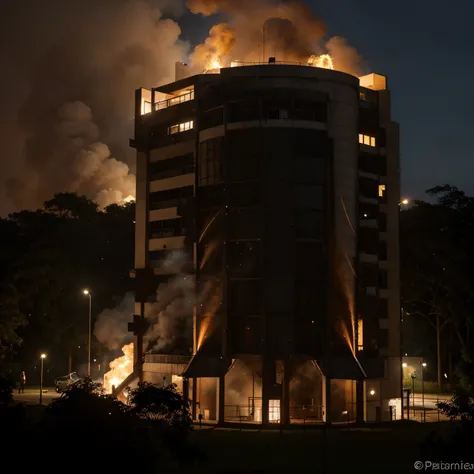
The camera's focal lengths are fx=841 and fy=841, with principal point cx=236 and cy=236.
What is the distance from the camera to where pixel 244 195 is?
82000 mm

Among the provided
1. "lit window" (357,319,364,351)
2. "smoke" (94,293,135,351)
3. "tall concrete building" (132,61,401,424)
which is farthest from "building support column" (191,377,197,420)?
"smoke" (94,293,135,351)

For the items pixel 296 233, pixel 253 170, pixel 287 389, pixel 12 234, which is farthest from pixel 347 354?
pixel 12 234

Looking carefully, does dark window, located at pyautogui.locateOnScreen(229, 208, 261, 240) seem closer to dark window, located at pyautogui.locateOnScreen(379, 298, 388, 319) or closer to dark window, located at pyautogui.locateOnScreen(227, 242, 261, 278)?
dark window, located at pyautogui.locateOnScreen(227, 242, 261, 278)

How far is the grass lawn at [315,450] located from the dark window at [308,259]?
14927 mm

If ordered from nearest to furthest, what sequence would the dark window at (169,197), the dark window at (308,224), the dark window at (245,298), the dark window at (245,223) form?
the dark window at (245,298) < the dark window at (245,223) < the dark window at (308,224) < the dark window at (169,197)

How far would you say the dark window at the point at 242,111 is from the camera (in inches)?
3270

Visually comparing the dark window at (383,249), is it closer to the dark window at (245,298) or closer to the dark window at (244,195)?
the dark window at (244,195)

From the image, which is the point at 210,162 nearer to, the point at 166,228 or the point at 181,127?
the point at 181,127

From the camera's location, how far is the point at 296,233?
81.2 meters

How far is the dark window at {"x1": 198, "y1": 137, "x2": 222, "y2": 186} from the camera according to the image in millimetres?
83562

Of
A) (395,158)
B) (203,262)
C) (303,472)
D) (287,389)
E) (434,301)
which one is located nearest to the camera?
(303,472)

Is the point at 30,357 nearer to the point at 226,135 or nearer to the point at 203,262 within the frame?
the point at 203,262

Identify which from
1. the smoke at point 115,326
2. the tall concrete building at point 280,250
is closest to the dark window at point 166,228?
the tall concrete building at point 280,250

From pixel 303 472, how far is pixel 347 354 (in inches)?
1261
